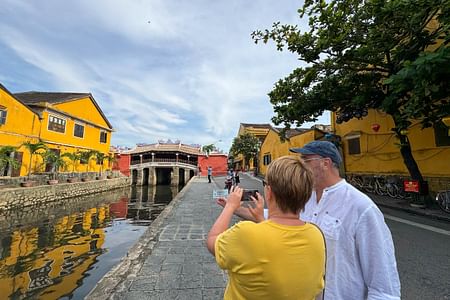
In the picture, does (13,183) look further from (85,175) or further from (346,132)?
(346,132)

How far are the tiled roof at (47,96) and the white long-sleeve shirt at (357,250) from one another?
22.9 m

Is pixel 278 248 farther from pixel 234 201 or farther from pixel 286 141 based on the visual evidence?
pixel 286 141

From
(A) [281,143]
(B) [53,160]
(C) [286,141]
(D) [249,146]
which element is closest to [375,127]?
(C) [286,141]

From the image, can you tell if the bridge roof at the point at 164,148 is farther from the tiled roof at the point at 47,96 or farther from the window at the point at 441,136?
the window at the point at 441,136

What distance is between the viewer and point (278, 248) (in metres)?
0.93

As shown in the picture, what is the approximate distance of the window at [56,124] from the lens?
17711mm

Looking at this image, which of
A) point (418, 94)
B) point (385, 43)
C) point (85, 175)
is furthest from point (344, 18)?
point (85, 175)

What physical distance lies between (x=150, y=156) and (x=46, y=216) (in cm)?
2336

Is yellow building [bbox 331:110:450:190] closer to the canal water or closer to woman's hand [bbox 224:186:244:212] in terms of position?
woman's hand [bbox 224:186:244:212]

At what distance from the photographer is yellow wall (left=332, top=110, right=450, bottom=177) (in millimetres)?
8289

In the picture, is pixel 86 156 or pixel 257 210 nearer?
pixel 257 210

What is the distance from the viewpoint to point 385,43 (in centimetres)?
657

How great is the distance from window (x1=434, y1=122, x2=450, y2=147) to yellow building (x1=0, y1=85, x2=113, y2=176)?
21311 mm

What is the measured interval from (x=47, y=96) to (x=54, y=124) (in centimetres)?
468
